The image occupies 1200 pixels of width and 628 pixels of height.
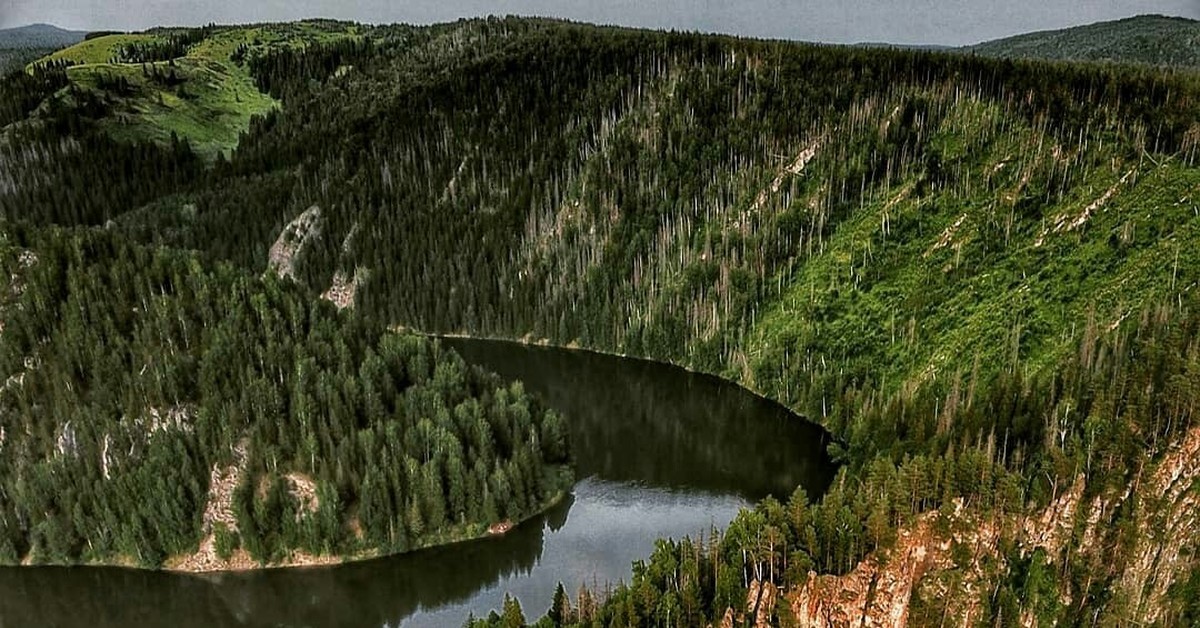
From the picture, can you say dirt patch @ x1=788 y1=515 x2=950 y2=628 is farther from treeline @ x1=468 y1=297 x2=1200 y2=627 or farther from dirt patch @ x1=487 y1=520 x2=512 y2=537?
dirt patch @ x1=487 y1=520 x2=512 y2=537

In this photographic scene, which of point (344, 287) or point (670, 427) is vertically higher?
point (344, 287)

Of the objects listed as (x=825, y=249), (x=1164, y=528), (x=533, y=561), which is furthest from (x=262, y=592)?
(x=825, y=249)

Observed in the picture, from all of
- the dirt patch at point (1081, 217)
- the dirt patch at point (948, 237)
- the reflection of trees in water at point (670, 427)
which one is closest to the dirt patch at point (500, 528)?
the reflection of trees in water at point (670, 427)

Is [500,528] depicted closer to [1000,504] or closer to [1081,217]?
[1000,504]

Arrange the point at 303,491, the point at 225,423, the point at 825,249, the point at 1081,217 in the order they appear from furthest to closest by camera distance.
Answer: the point at 825,249
the point at 1081,217
the point at 225,423
the point at 303,491

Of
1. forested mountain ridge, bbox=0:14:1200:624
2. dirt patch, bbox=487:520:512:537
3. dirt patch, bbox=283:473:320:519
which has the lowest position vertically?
dirt patch, bbox=487:520:512:537

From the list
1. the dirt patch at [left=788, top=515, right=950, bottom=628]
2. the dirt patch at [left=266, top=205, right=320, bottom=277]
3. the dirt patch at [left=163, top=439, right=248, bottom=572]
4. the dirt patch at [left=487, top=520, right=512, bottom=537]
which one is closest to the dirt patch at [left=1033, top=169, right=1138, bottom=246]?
the dirt patch at [left=788, top=515, right=950, bottom=628]
